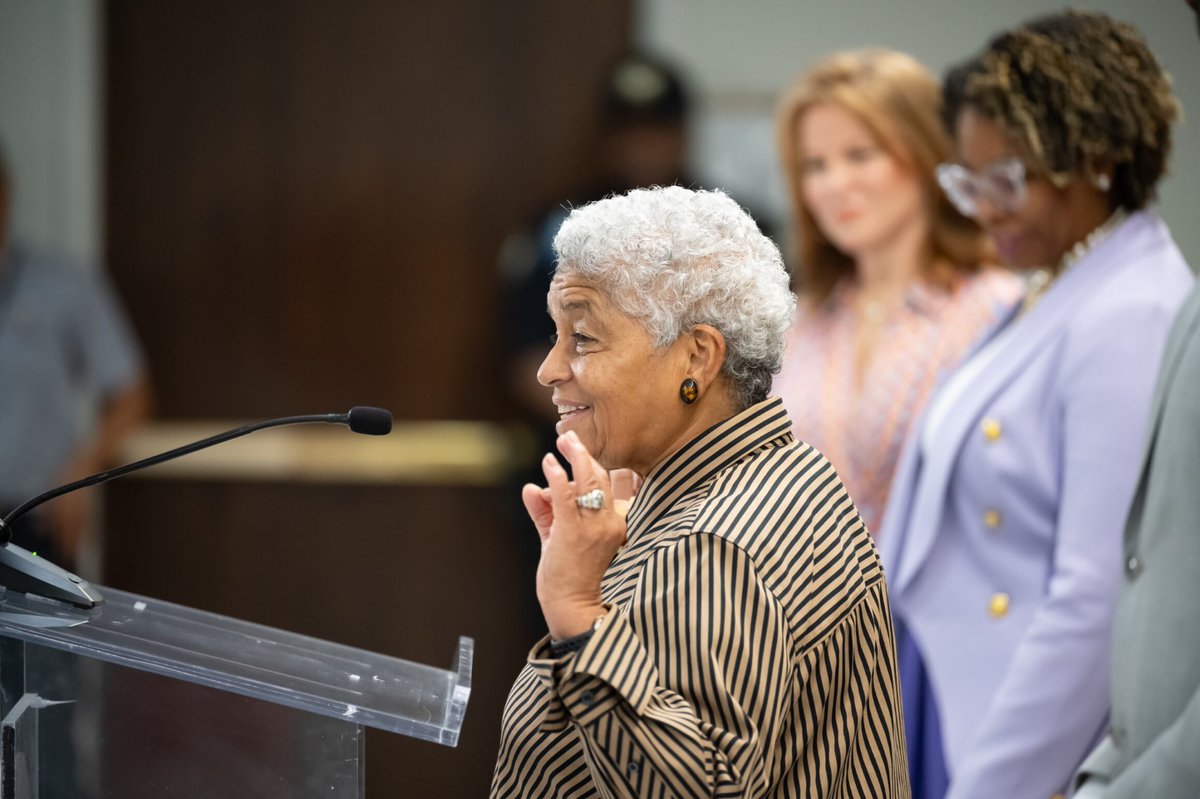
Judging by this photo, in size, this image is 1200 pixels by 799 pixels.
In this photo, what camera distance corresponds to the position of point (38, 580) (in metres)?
1.46

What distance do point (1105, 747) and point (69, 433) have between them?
10.7ft

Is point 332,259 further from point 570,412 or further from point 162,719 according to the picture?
point 162,719

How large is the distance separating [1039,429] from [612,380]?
0.88 metres

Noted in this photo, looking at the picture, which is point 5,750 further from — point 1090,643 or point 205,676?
point 1090,643

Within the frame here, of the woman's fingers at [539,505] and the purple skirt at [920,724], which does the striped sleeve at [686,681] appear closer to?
the woman's fingers at [539,505]

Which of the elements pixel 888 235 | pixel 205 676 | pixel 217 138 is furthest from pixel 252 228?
pixel 205 676

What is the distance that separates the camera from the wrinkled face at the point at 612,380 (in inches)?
56.0

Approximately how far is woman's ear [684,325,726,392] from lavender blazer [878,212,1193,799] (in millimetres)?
743

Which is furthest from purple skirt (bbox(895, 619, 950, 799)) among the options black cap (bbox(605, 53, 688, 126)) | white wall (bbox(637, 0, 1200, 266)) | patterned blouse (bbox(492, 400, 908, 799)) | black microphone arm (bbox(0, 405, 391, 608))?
black cap (bbox(605, 53, 688, 126))

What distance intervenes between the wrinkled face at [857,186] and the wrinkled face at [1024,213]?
1.50 ft

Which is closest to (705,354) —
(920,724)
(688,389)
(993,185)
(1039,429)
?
(688,389)

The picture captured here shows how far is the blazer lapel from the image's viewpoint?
81.5 inches

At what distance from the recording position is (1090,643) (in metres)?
1.93

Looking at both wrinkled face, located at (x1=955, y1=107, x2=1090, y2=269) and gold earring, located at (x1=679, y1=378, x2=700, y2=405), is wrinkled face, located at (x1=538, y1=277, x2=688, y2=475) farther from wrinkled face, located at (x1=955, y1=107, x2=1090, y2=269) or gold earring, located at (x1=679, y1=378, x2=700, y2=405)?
wrinkled face, located at (x1=955, y1=107, x2=1090, y2=269)
